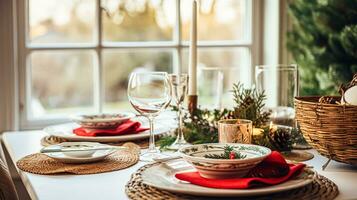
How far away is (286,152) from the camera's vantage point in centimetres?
147

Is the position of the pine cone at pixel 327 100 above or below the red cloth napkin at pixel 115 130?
above

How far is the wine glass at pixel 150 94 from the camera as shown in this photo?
1.44 m

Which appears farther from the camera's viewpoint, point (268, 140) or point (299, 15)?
point (299, 15)

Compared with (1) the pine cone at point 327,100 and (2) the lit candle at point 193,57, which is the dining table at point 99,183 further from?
(2) the lit candle at point 193,57

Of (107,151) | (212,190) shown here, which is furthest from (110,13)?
(212,190)

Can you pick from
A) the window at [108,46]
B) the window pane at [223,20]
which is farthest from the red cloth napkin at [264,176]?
the window pane at [223,20]

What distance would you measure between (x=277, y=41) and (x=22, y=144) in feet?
4.40

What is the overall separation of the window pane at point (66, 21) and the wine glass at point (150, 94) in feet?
3.38

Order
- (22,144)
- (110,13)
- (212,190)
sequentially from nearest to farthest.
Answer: (212,190) < (22,144) < (110,13)

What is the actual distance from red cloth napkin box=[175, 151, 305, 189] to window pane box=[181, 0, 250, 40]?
5.11 feet

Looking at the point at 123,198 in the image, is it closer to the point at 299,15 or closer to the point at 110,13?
the point at 110,13

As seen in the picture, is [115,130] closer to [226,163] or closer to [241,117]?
[241,117]

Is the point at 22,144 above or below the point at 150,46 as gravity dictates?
below

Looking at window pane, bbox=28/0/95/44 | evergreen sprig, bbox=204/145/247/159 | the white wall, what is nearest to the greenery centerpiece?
evergreen sprig, bbox=204/145/247/159
